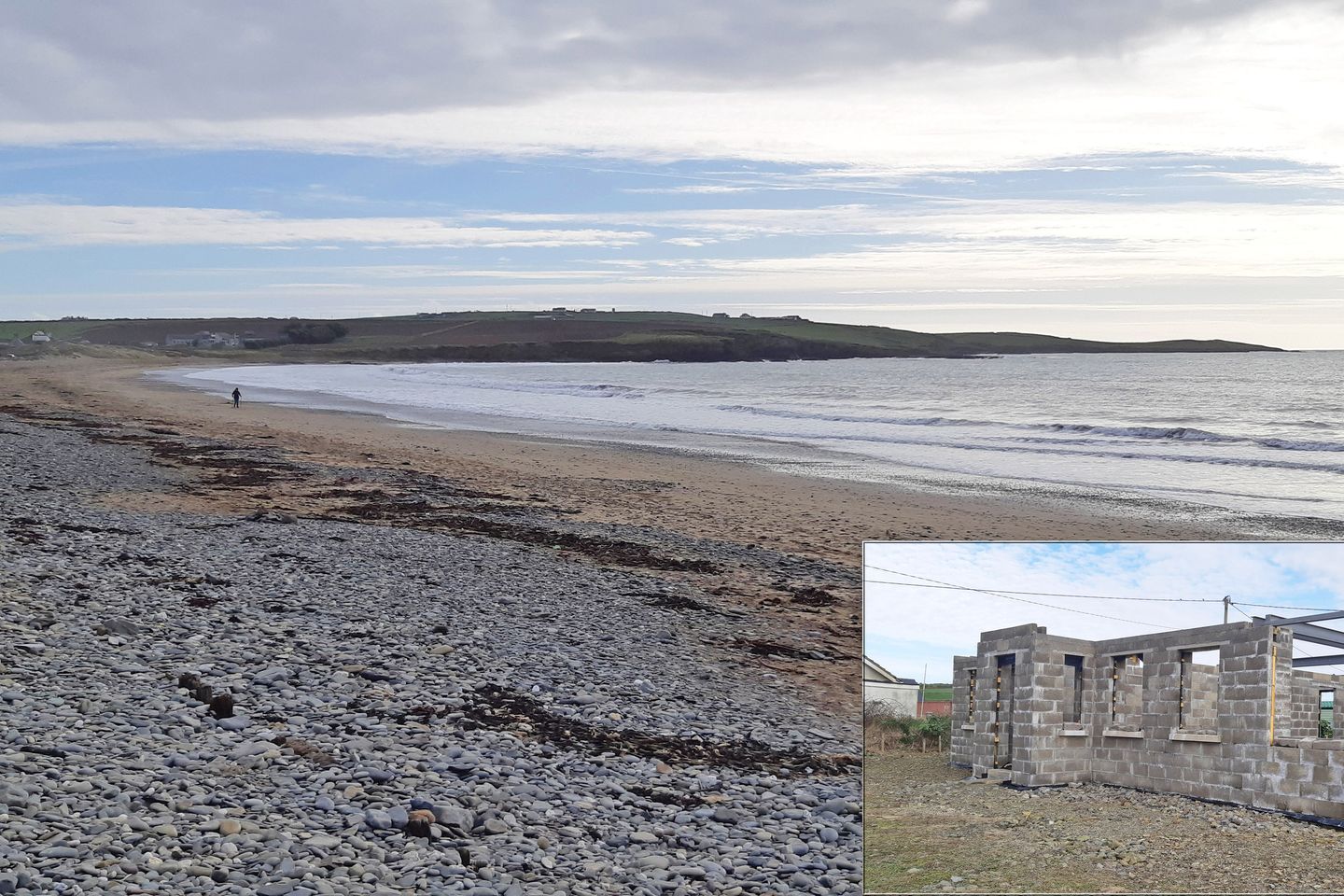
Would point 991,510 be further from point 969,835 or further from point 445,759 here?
point 969,835

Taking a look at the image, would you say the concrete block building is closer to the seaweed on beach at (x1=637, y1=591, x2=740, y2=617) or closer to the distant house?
the seaweed on beach at (x1=637, y1=591, x2=740, y2=617)

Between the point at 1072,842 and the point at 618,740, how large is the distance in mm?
5640

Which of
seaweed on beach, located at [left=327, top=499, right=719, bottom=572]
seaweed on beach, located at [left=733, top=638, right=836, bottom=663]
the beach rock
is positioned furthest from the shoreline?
the beach rock

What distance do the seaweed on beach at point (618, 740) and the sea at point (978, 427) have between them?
60.7ft

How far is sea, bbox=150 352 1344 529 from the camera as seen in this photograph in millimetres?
28656

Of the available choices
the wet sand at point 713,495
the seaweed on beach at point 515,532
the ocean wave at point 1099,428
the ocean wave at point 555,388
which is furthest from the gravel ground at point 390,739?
the ocean wave at point 555,388

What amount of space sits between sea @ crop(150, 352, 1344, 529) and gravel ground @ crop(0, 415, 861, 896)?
56.7ft

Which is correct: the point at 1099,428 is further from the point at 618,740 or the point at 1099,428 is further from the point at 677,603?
the point at 618,740

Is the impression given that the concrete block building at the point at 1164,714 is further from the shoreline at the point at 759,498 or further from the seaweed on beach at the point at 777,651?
the shoreline at the point at 759,498

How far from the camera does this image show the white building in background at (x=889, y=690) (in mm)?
2267

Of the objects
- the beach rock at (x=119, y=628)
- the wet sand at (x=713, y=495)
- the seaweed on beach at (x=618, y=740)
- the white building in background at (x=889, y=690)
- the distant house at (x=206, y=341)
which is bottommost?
the seaweed on beach at (x=618, y=740)

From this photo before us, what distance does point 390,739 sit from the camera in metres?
7.36

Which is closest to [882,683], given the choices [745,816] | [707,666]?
[745,816]

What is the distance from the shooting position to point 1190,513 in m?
23.2
